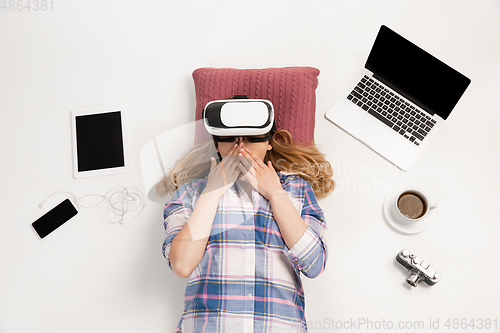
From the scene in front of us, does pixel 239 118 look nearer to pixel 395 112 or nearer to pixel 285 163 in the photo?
pixel 285 163

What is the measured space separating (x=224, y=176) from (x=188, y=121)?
416 millimetres

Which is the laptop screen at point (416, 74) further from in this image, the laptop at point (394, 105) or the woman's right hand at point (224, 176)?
the woman's right hand at point (224, 176)

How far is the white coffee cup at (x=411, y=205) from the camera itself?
1026 mm

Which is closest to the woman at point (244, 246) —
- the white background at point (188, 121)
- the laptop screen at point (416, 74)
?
the white background at point (188, 121)

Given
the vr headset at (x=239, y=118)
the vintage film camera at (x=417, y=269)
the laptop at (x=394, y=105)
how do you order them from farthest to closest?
the laptop at (x=394, y=105)
the vintage film camera at (x=417, y=269)
the vr headset at (x=239, y=118)

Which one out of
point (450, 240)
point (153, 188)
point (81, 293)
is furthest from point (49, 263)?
point (450, 240)

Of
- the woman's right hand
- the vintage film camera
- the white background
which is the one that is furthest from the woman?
the vintage film camera

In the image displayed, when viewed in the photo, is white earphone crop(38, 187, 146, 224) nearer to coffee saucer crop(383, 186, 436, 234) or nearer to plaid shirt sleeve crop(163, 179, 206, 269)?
plaid shirt sleeve crop(163, 179, 206, 269)

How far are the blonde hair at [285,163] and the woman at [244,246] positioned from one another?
0.31 ft

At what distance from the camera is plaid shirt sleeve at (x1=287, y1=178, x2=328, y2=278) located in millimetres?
886

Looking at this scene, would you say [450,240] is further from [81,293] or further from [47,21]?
[47,21]

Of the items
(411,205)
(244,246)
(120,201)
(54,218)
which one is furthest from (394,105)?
(54,218)

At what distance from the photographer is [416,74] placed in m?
1.10

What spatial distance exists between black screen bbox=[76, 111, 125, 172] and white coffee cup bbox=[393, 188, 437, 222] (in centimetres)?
102
